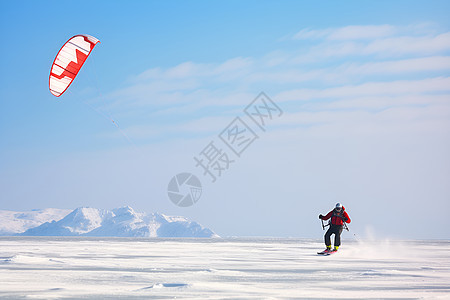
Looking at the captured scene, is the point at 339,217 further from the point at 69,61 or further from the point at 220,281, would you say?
the point at 69,61

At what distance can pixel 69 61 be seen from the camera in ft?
65.9

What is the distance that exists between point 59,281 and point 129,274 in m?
1.71

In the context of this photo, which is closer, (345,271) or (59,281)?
(59,281)

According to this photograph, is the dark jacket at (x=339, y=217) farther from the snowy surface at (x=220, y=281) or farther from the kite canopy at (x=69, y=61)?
the kite canopy at (x=69, y=61)


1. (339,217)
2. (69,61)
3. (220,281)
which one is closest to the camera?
(220,281)

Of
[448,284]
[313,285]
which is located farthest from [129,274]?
[448,284]

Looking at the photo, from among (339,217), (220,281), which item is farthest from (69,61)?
(220,281)

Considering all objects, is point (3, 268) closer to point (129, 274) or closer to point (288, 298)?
point (129, 274)

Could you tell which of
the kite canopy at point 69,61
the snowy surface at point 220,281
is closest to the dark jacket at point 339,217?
the snowy surface at point 220,281

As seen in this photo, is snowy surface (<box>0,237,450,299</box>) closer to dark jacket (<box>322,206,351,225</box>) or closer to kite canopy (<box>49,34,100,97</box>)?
dark jacket (<box>322,206,351,225</box>)

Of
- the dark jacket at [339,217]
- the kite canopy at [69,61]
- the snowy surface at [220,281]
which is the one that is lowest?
the snowy surface at [220,281]

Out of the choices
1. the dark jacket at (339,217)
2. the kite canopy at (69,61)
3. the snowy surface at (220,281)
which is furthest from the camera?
the kite canopy at (69,61)

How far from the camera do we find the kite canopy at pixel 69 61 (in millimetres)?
19734

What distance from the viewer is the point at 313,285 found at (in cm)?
910
